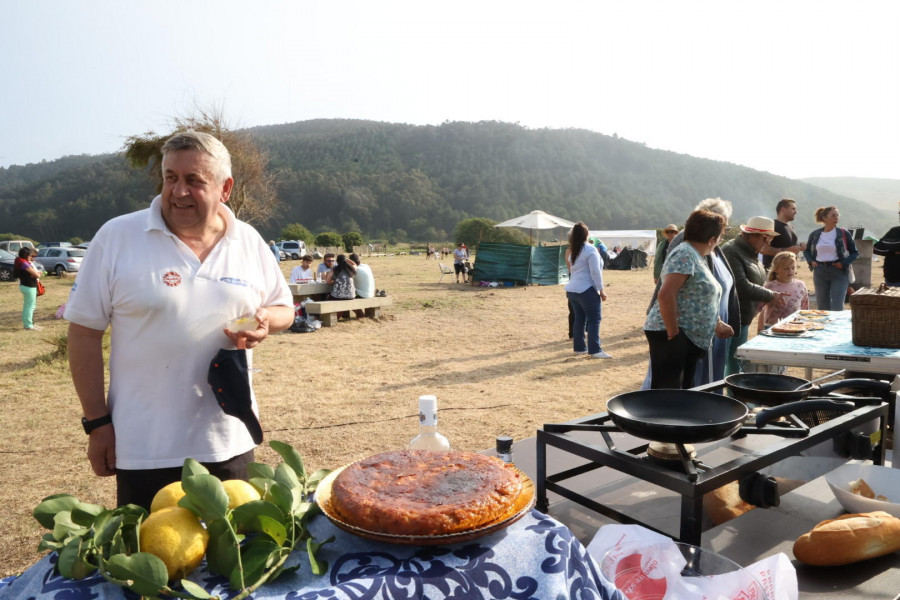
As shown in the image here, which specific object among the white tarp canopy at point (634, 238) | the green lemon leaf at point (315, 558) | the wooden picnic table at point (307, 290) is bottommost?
the wooden picnic table at point (307, 290)

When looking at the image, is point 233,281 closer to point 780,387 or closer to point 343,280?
point 780,387

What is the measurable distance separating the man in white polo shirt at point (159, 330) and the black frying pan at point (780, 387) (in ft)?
5.11

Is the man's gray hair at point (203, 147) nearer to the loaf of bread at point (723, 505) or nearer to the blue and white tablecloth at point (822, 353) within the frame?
the loaf of bread at point (723, 505)

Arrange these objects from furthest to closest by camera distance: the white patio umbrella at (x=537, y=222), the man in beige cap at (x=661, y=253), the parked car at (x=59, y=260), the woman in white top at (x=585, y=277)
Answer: the parked car at (x=59, y=260) → the white patio umbrella at (x=537, y=222) → the woman in white top at (x=585, y=277) → the man in beige cap at (x=661, y=253)

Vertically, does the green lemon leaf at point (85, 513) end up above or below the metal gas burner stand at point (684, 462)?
above

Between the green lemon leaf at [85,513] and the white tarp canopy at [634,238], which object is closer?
the green lemon leaf at [85,513]

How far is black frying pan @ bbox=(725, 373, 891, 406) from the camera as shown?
1.83 meters

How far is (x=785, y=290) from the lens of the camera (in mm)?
5891

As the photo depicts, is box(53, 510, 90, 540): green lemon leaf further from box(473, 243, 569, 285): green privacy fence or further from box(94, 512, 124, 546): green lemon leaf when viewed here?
box(473, 243, 569, 285): green privacy fence

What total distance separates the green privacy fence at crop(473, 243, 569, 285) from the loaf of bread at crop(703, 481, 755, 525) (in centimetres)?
1773

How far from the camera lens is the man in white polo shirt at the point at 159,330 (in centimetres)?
172

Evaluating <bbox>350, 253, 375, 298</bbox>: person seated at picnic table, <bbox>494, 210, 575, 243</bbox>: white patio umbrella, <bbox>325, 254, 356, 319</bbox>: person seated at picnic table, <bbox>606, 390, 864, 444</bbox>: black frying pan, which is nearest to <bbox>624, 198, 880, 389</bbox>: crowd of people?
<bbox>606, 390, 864, 444</bbox>: black frying pan

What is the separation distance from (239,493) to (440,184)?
107563mm

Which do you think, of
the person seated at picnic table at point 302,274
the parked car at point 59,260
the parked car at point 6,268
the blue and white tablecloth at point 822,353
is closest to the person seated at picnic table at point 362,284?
the person seated at picnic table at point 302,274
